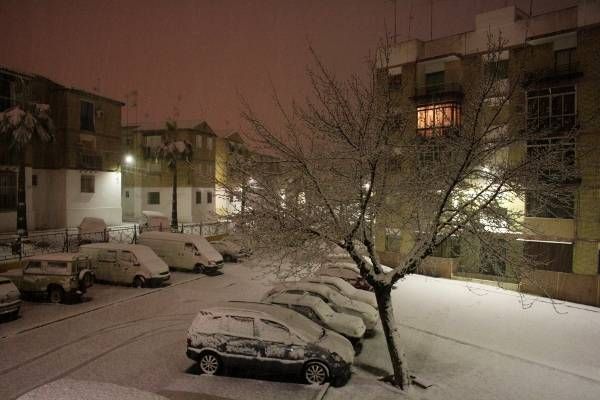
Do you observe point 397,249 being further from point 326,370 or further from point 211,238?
point 326,370

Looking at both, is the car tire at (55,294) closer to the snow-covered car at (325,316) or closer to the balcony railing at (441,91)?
the snow-covered car at (325,316)

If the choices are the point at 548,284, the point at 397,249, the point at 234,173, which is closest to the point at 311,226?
the point at 234,173

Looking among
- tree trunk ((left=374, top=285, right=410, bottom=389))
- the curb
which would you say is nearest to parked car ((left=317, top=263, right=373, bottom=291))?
the curb

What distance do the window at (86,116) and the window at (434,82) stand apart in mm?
27070

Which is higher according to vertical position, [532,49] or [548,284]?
[532,49]

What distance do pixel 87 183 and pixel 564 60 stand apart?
34257 millimetres

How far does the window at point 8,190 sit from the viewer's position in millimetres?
28516

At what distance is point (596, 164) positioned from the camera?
19.3 meters

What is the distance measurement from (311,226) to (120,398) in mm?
5877

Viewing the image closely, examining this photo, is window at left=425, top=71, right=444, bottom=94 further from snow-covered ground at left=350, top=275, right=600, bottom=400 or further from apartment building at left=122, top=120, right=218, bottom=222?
apartment building at left=122, top=120, right=218, bottom=222

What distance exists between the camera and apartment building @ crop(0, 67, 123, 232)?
29062 mm

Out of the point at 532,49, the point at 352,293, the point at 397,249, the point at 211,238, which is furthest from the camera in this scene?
the point at 211,238

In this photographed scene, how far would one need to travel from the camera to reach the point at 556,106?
20.8 meters

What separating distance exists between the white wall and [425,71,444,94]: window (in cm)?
2719
